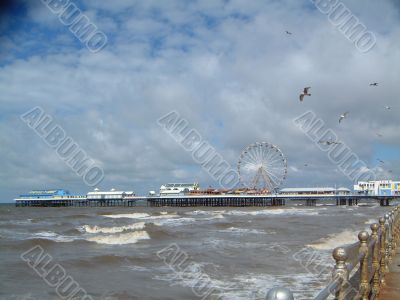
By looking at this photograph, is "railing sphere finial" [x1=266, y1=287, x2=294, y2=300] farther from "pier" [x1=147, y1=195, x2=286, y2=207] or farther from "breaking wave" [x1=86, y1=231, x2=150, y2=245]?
"pier" [x1=147, y1=195, x2=286, y2=207]

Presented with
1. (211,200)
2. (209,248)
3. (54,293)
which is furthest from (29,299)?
(211,200)

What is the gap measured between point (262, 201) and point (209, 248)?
7006 cm

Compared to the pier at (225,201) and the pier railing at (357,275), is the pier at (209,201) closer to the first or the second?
the pier at (225,201)

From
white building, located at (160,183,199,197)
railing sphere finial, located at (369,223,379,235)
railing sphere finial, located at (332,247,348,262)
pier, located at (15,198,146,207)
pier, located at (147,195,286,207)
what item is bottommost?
railing sphere finial, located at (332,247,348,262)

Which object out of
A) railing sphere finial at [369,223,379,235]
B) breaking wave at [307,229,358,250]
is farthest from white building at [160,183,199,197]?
railing sphere finial at [369,223,379,235]

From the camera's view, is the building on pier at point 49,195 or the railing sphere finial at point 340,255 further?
the building on pier at point 49,195

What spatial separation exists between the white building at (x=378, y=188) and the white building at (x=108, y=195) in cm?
4891

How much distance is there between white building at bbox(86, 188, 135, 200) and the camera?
9154 cm

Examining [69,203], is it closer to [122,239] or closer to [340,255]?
[122,239]

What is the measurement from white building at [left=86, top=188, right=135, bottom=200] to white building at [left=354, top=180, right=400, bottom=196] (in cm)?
4891

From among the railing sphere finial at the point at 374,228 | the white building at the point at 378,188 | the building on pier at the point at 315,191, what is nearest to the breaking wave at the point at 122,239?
the railing sphere finial at the point at 374,228

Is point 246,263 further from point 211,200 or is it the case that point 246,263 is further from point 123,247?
point 211,200

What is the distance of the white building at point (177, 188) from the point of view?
3718 inches

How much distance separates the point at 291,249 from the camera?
52.3ft
